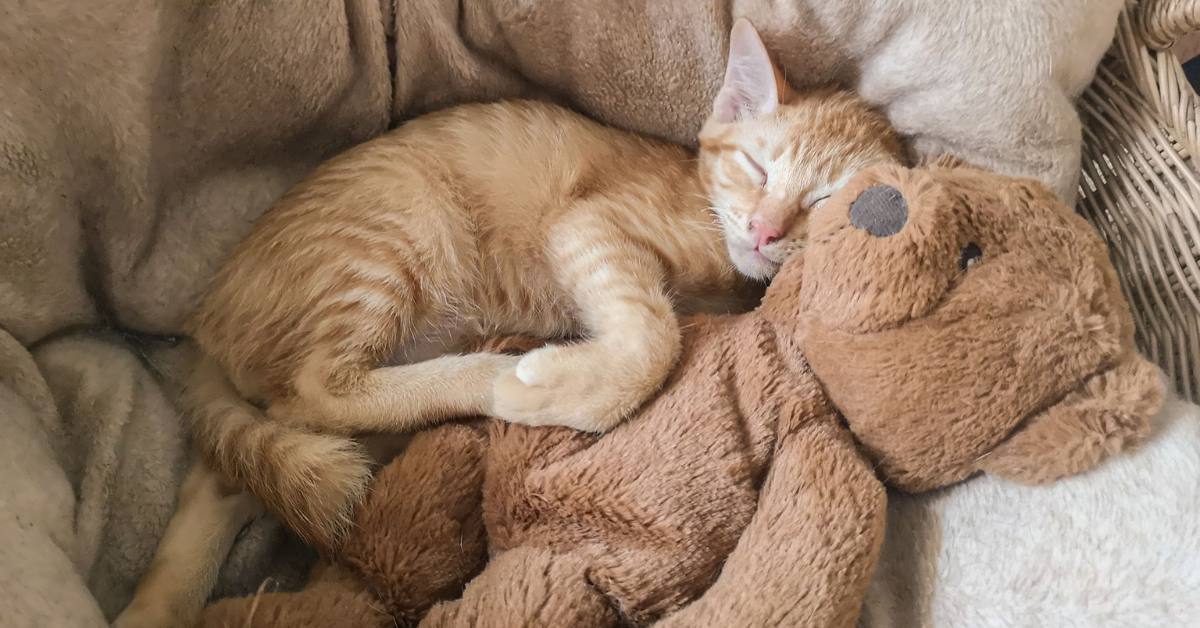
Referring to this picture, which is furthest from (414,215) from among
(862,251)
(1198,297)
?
(1198,297)

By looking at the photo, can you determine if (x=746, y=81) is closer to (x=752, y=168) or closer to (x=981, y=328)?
(x=752, y=168)

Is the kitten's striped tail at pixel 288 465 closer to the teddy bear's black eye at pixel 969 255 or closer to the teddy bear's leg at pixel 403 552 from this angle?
the teddy bear's leg at pixel 403 552

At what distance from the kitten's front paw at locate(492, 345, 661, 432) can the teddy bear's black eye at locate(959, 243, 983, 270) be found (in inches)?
15.0

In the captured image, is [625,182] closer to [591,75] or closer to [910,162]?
[591,75]

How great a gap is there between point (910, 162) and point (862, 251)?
1.47ft

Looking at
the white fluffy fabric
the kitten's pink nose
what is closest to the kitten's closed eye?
the kitten's pink nose

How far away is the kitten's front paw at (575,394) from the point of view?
879 mm

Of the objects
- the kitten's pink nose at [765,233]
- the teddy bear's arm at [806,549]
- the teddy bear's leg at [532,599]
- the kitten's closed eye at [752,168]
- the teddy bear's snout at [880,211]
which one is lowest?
the teddy bear's leg at [532,599]

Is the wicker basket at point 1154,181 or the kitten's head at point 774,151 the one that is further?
the kitten's head at point 774,151

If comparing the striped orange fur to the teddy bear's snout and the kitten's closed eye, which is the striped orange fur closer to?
the kitten's closed eye

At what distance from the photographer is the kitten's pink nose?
1.00 meters

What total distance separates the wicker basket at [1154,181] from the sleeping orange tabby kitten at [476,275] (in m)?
0.30

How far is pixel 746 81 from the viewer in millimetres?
1116

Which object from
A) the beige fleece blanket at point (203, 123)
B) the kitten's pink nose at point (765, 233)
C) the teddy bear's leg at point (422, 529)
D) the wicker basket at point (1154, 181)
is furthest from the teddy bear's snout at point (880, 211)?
the teddy bear's leg at point (422, 529)
